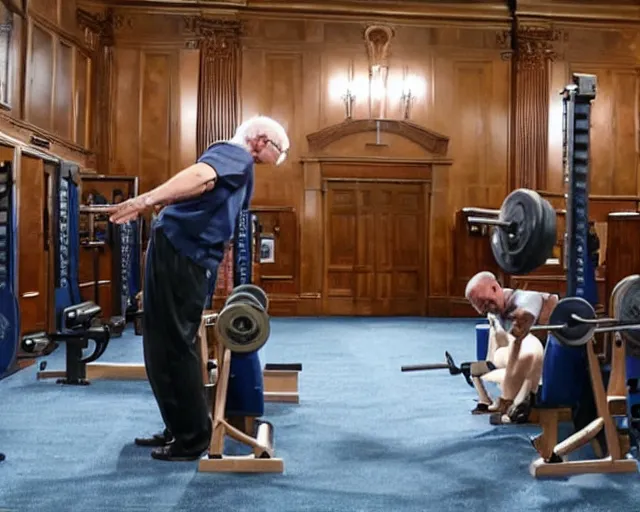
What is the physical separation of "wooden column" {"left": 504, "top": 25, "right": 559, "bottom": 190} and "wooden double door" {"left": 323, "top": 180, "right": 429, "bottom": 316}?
1439 millimetres

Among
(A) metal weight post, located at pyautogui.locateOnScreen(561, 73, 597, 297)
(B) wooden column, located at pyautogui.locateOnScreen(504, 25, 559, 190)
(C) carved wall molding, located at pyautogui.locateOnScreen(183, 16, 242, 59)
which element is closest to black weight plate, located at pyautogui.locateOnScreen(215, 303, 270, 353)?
(A) metal weight post, located at pyautogui.locateOnScreen(561, 73, 597, 297)

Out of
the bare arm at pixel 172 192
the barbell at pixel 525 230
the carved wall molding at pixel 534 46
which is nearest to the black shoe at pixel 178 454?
the bare arm at pixel 172 192

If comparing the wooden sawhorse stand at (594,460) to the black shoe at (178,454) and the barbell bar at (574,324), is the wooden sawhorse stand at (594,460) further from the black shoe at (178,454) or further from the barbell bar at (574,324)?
the black shoe at (178,454)

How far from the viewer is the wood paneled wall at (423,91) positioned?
1023 centimetres

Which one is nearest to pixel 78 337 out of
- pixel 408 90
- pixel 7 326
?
pixel 7 326

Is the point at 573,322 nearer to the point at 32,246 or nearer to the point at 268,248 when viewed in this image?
the point at 32,246

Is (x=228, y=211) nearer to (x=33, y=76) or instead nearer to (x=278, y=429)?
(x=278, y=429)

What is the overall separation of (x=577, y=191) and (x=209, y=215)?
175 centimetres

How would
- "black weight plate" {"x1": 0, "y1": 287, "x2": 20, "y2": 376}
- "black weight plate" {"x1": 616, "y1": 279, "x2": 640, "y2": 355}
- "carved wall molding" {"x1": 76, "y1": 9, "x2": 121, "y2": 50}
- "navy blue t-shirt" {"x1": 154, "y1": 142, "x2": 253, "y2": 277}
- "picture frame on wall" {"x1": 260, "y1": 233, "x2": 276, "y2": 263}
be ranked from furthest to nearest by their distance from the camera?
"picture frame on wall" {"x1": 260, "y1": 233, "x2": 276, "y2": 263} → "carved wall molding" {"x1": 76, "y1": 9, "x2": 121, "y2": 50} → "black weight plate" {"x1": 0, "y1": 287, "x2": 20, "y2": 376} → "black weight plate" {"x1": 616, "y1": 279, "x2": 640, "y2": 355} → "navy blue t-shirt" {"x1": 154, "y1": 142, "x2": 253, "y2": 277}

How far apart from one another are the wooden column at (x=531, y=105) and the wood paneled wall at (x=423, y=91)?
1 centimetres

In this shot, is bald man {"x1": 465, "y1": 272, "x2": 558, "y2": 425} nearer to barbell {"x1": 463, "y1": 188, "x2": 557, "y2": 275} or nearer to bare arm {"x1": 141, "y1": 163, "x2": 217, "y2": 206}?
barbell {"x1": 463, "y1": 188, "x2": 557, "y2": 275}

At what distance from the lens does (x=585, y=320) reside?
3.04 m

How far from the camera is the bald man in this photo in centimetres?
369

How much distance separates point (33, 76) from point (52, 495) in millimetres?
6033
